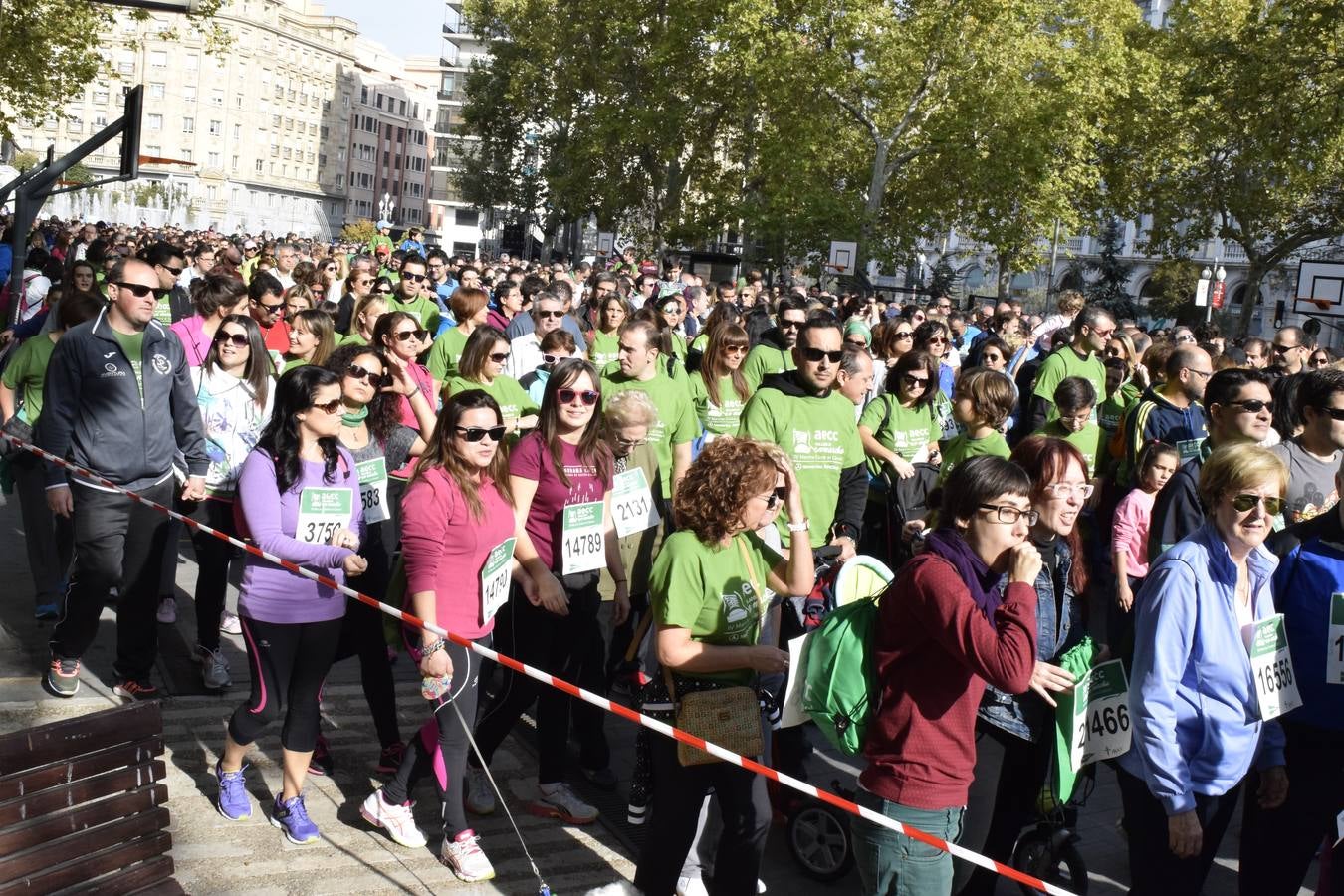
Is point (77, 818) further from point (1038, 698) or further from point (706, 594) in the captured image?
point (1038, 698)

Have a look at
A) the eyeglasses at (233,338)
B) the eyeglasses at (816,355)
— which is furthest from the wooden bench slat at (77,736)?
the eyeglasses at (816,355)

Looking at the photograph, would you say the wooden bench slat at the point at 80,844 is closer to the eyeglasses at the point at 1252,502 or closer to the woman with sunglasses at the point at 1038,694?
the woman with sunglasses at the point at 1038,694

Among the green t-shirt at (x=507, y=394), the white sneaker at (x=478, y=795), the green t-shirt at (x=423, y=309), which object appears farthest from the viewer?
the green t-shirt at (x=423, y=309)

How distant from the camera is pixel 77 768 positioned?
137 inches

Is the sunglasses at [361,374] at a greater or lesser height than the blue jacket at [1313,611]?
greater

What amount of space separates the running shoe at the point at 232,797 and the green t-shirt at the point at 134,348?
1938 millimetres

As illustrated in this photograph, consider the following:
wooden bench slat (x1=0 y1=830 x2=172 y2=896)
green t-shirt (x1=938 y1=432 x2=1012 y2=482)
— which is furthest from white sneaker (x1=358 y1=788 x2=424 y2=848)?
green t-shirt (x1=938 y1=432 x2=1012 y2=482)

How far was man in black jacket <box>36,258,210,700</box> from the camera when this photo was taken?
20.2ft

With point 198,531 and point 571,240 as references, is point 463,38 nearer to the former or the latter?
point 571,240

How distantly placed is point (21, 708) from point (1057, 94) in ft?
107

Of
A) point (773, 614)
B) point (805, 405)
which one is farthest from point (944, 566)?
point (805, 405)

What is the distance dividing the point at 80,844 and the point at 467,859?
166cm

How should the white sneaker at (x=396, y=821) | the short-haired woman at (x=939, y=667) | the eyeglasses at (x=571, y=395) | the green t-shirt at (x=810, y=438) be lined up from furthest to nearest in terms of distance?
1. the green t-shirt at (x=810, y=438)
2. the eyeglasses at (x=571, y=395)
3. the white sneaker at (x=396, y=821)
4. the short-haired woman at (x=939, y=667)

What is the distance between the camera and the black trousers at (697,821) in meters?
4.19
